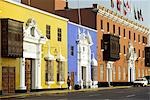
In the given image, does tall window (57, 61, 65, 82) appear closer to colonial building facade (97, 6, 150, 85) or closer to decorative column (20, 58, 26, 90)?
decorative column (20, 58, 26, 90)

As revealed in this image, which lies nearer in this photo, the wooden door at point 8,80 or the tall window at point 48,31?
the wooden door at point 8,80

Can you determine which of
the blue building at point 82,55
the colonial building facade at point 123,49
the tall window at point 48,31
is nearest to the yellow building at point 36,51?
the tall window at point 48,31

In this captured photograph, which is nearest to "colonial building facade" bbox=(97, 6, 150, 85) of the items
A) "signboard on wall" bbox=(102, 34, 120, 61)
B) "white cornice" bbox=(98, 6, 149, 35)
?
"white cornice" bbox=(98, 6, 149, 35)

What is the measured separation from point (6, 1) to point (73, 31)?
1702cm

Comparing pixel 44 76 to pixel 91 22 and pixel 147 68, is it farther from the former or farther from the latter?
pixel 147 68

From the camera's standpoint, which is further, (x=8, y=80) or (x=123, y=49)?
(x=123, y=49)

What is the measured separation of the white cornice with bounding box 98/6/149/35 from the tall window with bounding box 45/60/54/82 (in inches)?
727

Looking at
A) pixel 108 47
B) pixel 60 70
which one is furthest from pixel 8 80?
pixel 108 47

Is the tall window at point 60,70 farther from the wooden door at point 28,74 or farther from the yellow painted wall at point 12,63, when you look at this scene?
the yellow painted wall at point 12,63

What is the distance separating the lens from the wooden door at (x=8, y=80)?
41062mm

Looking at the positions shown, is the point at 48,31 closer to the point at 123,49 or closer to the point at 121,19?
the point at 121,19

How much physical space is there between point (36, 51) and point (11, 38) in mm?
6439

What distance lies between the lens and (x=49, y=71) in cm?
5012

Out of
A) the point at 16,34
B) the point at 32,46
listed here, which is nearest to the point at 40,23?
the point at 32,46
